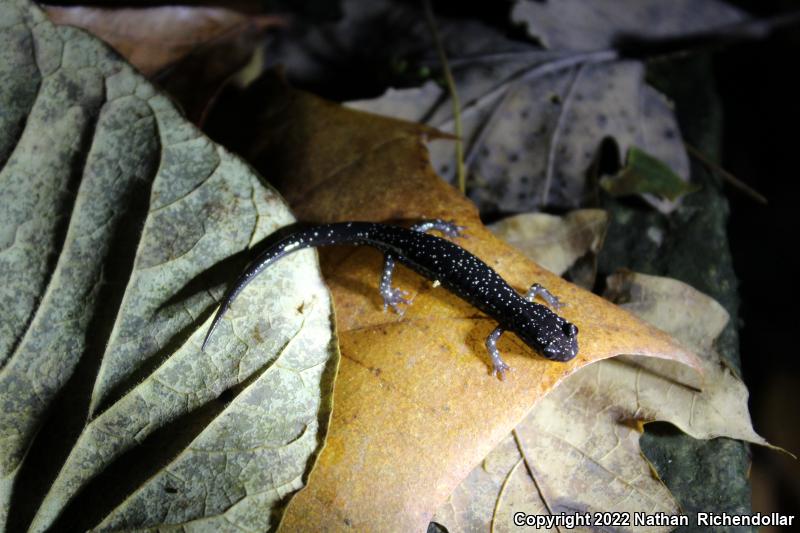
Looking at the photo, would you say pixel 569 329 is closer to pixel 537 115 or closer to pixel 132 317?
pixel 132 317

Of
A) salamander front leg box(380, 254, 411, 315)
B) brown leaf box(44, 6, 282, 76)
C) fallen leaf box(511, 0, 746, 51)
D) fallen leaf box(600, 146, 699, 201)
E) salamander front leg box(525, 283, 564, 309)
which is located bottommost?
fallen leaf box(600, 146, 699, 201)

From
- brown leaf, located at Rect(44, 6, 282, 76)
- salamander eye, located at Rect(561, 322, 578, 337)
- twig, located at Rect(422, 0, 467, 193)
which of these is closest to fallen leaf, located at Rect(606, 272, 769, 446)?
salamander eye, located at Rect(561, 322, 578, 337)


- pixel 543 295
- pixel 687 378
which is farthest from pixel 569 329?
pixel 687 378

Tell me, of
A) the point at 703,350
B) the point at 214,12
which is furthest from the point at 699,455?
the point at 214,12

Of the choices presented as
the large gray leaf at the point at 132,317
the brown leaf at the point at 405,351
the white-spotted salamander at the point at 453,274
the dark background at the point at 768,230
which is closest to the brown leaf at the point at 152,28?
the large gray leaf at the point at 132,317

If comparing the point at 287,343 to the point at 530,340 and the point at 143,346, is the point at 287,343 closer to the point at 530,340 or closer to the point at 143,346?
the point at 143,346

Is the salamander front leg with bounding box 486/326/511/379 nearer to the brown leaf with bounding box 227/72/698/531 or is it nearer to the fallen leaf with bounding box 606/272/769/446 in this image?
the brown leaf with bounding box 227/72/698/531
